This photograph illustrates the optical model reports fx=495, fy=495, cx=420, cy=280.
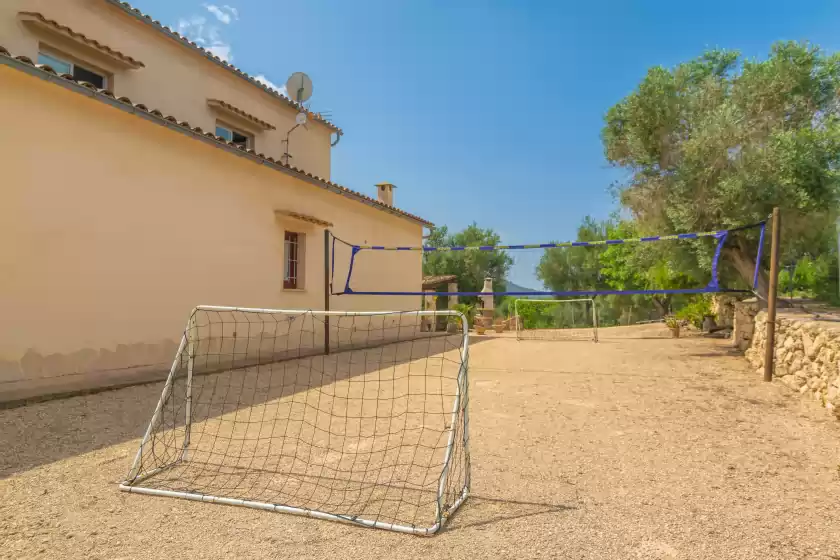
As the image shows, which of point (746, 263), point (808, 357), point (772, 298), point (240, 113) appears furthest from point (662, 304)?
point (240, 113)

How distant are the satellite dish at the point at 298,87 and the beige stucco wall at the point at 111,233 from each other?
13.8 ft

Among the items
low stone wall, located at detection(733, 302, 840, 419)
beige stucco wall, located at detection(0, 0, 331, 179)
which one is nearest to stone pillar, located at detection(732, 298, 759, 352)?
low stone wall, located at detection(733, 302, 840, 419)

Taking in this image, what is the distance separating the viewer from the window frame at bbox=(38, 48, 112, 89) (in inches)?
312

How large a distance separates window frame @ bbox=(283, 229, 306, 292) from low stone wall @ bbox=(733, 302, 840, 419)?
832cm

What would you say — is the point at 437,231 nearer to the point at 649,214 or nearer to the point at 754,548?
the point at 649,214

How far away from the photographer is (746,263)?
10.3 metres

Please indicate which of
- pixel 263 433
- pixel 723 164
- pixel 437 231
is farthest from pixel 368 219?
pixel 437 231

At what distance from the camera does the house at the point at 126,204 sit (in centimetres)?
555

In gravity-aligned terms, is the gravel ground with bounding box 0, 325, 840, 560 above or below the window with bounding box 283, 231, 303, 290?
below

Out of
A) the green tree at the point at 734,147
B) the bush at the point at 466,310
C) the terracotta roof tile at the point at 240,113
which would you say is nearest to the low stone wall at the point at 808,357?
the green tree at the point at 734,147

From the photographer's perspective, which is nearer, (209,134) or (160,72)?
(209,134)

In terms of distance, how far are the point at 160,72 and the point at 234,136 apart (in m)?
2.08

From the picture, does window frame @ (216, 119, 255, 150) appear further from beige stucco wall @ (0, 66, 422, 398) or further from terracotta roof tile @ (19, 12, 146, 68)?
beige stucco wall @ (0, 66, 422, 398)

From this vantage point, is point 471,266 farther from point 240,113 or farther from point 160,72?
point 160,72
